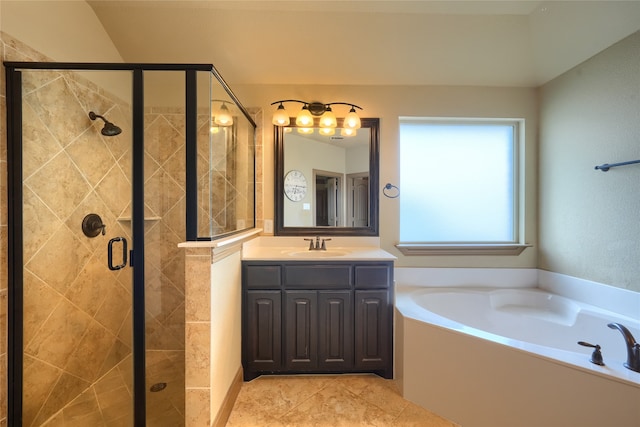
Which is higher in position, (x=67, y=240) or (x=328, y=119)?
(x=328, y=119)

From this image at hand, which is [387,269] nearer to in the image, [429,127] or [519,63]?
[429,127]

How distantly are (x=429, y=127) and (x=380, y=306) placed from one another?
1.66 meters

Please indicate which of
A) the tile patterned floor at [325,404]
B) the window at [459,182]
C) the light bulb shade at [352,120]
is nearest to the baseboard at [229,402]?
the tile patterned floor at [325,404]

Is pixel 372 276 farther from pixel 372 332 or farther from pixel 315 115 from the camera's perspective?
pixel 315 115

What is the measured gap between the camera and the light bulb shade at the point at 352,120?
7.11 feet

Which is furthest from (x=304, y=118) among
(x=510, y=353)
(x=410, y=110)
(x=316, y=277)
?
(x=510, y=353)

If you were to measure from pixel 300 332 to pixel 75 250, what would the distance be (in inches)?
62.0

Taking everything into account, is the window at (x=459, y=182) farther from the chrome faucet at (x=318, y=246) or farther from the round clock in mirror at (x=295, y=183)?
the round clock in mirror at (x=295, y=183)

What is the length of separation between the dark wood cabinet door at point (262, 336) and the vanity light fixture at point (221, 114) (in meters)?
1.18

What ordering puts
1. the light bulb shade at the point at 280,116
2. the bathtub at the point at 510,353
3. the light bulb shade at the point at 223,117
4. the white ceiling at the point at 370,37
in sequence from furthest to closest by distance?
the light bulb shade at the point at 280,116, the white ceiling at the point at 370,37, the light bulb shade at the point at 223,117, the bathtub at the point at 510,353

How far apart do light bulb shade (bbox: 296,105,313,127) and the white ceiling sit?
0.27 meters

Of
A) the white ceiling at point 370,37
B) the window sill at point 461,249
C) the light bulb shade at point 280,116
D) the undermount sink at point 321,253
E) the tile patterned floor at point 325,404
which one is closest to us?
the tile patterned floor at point 325,404

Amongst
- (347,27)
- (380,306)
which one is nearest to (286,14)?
(347,27)

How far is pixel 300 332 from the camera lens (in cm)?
177
